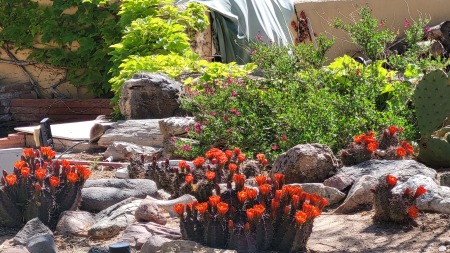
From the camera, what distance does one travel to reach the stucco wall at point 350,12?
Answer: 14.6m

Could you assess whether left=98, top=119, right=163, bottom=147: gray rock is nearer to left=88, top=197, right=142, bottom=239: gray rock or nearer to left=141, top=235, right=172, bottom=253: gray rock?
left=88, top=197, right=142, bottom=239: gray rock

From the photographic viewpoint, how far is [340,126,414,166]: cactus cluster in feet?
20.5

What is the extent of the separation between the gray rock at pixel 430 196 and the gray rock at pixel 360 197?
10.7 inches

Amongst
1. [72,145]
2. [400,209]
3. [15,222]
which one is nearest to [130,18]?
[72,145]

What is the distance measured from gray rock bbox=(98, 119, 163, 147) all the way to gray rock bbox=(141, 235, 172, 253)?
381 cm

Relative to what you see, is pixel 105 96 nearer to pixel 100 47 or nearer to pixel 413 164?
pixel 100 47

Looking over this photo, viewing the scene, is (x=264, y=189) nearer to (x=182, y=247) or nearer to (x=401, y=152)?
(x=182, y=247)

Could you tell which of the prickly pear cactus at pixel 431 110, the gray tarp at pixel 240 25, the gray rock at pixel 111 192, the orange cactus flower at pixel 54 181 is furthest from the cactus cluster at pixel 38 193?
the gray tarp at pixel 240 25

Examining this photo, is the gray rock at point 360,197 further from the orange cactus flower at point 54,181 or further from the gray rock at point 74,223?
the orange cactus flower at point 54,181

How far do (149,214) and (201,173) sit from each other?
76cm

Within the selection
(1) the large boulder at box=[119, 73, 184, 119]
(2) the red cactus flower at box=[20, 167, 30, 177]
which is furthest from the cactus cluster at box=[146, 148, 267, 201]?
(1) the large boulder at box=[119, 73, 184, 119]

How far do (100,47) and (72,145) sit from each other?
3080mm

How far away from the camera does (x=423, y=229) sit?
512 cm

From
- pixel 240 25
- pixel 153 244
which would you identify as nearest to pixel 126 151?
pixel 153 244
